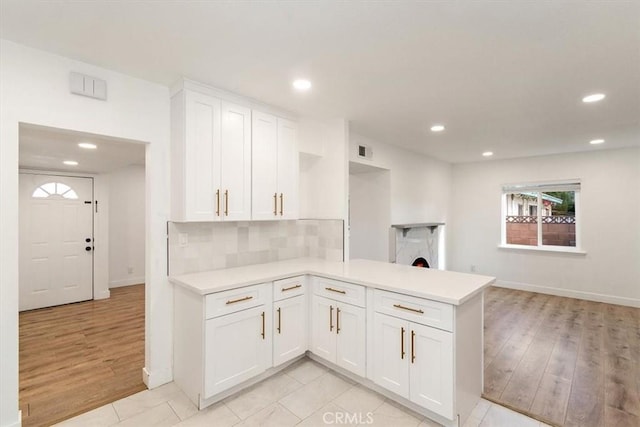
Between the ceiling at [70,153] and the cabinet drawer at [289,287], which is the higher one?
the ceiling at [70,153]

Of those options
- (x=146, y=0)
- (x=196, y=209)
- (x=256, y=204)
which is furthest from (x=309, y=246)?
(x=146, y=0)

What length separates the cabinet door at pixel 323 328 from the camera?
8.44ft

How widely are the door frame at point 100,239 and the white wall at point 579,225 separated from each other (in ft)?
22.2

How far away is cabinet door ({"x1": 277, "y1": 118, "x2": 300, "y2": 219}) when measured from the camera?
3.00 metres

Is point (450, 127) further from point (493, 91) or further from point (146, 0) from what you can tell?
point (146, 0)

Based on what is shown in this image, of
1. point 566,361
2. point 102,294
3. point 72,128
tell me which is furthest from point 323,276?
point 102,294

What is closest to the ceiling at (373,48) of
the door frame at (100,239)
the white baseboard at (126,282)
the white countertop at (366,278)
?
the white countertop at (366,278)

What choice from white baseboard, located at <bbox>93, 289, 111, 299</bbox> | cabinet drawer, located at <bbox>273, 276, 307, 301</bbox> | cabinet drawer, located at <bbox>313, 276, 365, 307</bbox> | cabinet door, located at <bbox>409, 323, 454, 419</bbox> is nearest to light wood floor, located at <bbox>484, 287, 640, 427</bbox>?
cabinet door, located at <bbox>409, 323, 454, 419</bbox>

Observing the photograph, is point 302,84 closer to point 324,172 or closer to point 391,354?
point 324,172

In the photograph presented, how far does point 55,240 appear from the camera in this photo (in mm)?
4785

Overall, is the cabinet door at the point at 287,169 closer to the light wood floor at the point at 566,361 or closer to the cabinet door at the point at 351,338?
the cabinet door at the point at 351,338

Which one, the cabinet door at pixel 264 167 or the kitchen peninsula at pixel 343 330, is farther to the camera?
the cabinet door at pixel 264 167

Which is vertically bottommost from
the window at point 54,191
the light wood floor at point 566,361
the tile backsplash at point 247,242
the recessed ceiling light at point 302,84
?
the light wood floor at point 566,361

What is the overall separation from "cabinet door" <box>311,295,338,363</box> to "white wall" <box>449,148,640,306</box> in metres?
4.60
